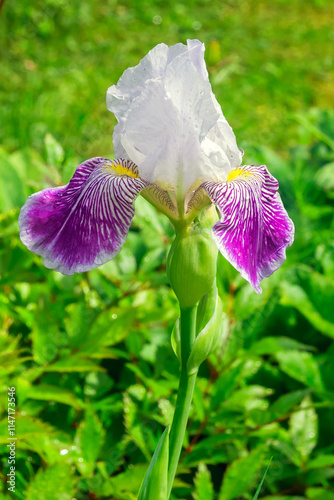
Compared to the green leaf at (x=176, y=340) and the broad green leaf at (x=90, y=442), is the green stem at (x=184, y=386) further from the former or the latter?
the broad green leaf at (x=90, y=442)

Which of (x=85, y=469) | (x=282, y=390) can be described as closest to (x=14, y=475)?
(x=85, y=469)

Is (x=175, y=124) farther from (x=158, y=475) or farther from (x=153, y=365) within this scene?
(x=153, y=365)

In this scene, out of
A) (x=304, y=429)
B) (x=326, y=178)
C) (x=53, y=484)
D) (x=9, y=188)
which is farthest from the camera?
(x=326, y=178)

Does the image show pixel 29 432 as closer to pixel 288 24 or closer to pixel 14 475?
pixel 14 475

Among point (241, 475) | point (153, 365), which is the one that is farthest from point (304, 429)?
point (153, 365)

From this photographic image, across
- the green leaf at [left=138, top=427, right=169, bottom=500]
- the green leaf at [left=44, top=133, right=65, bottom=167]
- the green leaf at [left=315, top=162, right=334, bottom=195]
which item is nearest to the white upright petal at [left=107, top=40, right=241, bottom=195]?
the green leaf at [left=138, top=427, right=169, bottom=500]

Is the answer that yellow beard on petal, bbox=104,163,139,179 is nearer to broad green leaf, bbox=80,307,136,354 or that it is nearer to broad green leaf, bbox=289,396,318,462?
broad green leaf, bbox=80,307,136,354
